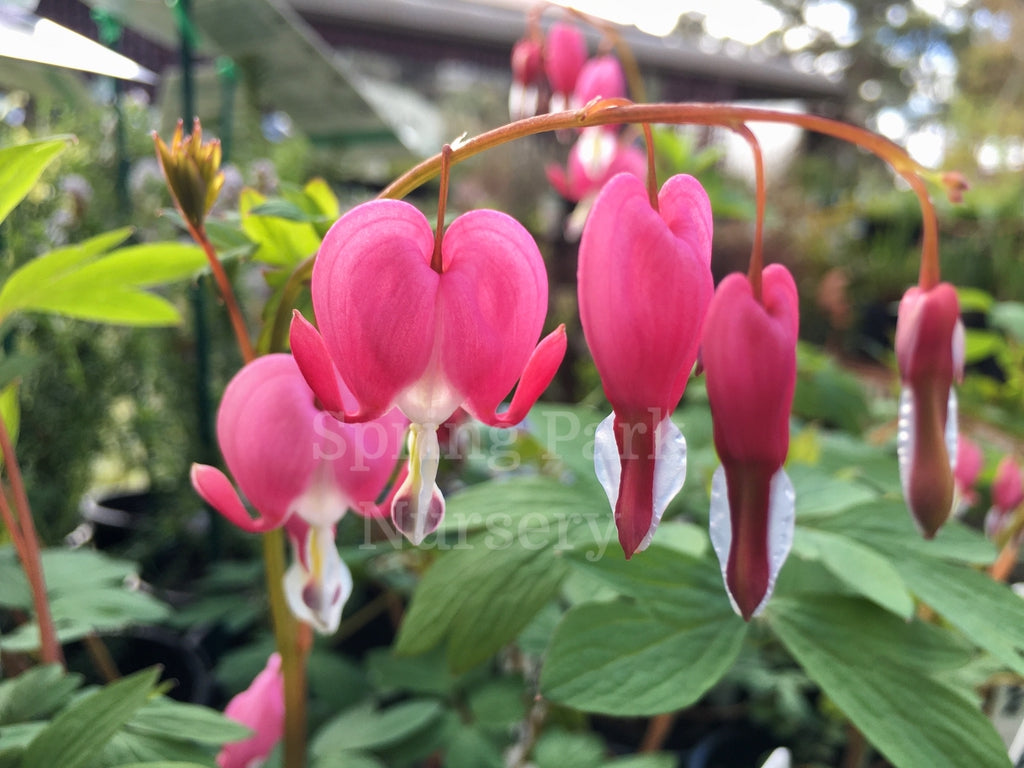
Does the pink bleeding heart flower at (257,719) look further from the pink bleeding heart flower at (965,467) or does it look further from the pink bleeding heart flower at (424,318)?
the pink bleeding heart flower at (965,467)

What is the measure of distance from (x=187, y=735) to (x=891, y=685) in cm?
52

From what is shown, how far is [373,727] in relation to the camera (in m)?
0.77

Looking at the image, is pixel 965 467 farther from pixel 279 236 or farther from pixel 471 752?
pixel 279 236

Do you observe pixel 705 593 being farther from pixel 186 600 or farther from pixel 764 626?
pixel 186 600

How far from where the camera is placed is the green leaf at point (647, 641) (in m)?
0.50

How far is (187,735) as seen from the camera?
20.7 inches

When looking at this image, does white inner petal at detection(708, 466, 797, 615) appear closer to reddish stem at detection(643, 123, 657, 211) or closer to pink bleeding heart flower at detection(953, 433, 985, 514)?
reddish stem at detection(643, 123, 657, 211)

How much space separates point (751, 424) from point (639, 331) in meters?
0.08

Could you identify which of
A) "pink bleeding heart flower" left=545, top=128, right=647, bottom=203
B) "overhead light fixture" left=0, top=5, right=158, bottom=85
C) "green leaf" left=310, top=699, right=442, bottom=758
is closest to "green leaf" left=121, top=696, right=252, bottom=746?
"green leaf" left=310, top=699, right=442, bottom=758

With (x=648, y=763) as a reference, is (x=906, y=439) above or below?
above

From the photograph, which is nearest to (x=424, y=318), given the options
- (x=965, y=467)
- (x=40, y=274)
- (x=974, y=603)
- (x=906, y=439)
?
(x=906, y=439)

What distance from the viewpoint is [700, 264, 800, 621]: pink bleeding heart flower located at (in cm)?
36

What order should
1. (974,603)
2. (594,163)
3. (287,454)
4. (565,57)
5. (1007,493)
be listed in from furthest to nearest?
(565,57), (594,163), (1007,493), (974,603), (287,454)

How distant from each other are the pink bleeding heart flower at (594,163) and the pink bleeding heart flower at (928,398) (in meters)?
1.11
